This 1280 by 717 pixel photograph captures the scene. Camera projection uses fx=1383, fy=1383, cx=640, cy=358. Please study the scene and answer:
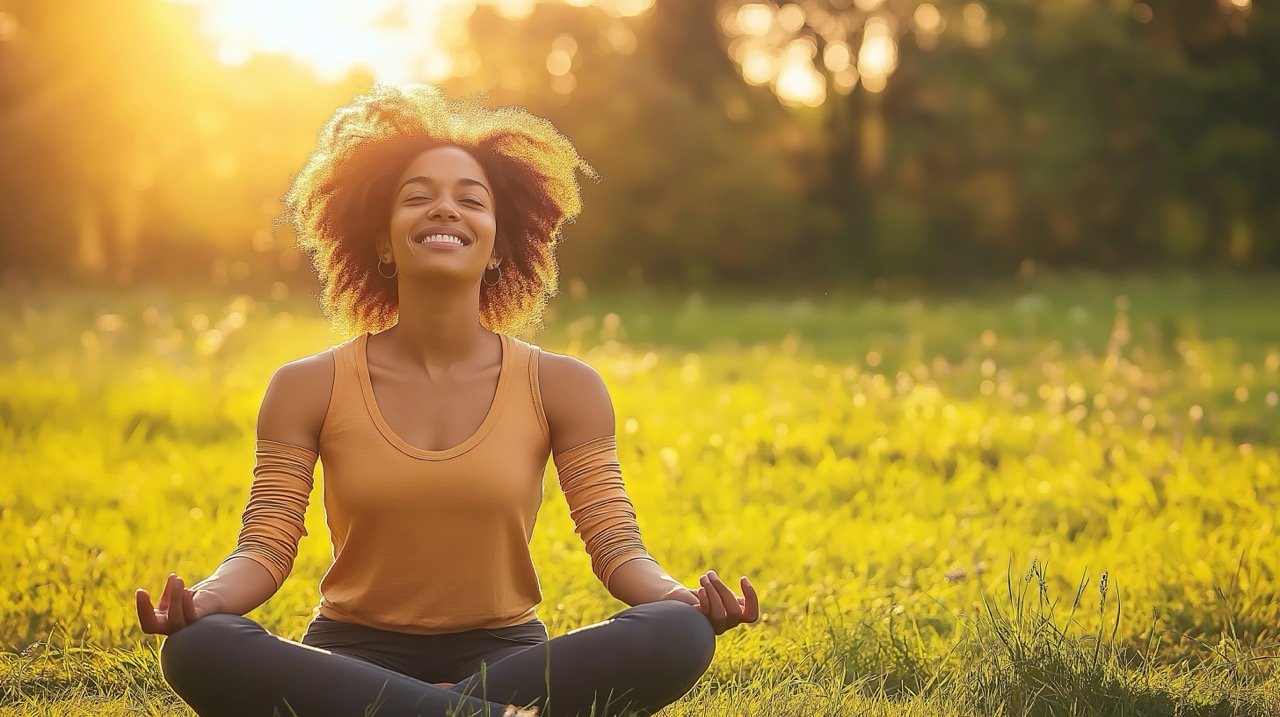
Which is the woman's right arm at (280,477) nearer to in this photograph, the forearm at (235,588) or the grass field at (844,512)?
the forearm at (235,588)

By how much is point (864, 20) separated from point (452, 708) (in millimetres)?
26713

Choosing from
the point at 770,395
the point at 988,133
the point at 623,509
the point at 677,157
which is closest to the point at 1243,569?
the point at 623,509

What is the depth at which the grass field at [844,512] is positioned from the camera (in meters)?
3.98

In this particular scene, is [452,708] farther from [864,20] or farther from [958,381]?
[864,20]

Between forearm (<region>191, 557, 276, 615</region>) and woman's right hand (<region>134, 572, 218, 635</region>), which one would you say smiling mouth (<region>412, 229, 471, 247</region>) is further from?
woman's right hand (<region>134, 572, 218, 635</region>)

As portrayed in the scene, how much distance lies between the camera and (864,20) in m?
28.1

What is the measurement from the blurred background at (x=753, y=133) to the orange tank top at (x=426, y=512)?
18.5m

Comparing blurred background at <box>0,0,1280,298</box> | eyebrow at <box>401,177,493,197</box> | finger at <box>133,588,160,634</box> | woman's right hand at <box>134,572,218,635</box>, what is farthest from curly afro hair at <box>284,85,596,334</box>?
blurred background at <box>0,0,1280,298</box>

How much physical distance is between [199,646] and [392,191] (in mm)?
1301

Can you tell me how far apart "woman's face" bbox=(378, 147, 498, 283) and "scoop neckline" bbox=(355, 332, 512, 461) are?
0.22 meters

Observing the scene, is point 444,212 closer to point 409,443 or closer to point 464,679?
point 409,443

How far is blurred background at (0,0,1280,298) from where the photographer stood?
23391 millimetres

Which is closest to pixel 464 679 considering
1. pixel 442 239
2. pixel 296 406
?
pixel 296 406

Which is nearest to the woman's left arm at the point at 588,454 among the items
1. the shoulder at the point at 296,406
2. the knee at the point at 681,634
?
the knee at the point at 681,634
